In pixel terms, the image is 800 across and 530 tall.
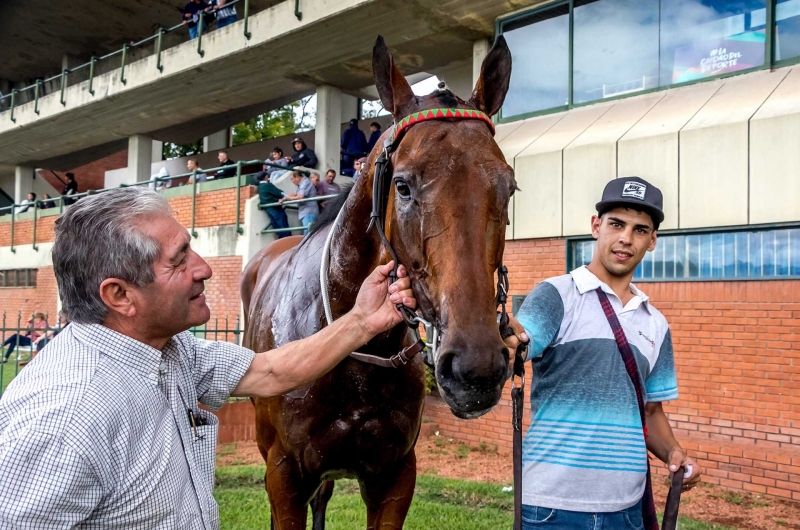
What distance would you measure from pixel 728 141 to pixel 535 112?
3377 millimetres

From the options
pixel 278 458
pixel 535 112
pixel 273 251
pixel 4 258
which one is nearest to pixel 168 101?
pixel 4 258

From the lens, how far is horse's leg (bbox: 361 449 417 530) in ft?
10.4

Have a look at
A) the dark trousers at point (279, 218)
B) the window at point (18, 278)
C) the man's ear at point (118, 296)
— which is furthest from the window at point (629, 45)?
the window at point (18, 278)

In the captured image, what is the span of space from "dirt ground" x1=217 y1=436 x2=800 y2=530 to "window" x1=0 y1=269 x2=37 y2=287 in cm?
1598

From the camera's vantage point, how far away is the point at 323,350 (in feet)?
7.72

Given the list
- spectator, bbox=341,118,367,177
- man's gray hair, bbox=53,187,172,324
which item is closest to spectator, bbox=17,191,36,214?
spectator, bbox=341,118,367,177

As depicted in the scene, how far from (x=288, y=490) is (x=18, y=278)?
22.2 m

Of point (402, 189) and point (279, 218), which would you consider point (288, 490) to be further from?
point (279, 218)

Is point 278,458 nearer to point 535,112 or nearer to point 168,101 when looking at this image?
point 535,112

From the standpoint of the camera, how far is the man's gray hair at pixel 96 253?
173 cm

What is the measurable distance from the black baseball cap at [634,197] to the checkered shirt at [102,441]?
181cm

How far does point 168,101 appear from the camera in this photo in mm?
17500

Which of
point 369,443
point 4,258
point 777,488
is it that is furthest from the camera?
point 4,258

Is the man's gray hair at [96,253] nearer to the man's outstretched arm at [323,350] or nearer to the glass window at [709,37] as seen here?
the man's outstretched arm at [323,350]
